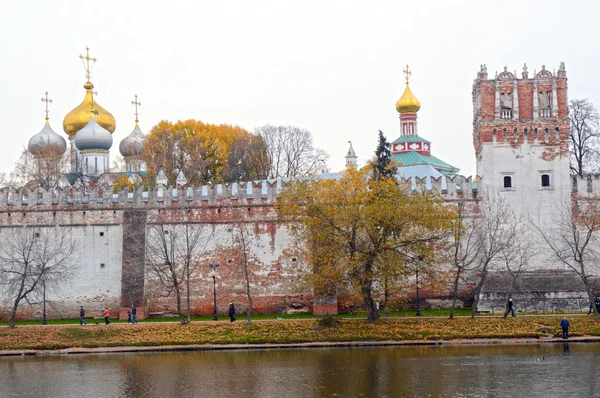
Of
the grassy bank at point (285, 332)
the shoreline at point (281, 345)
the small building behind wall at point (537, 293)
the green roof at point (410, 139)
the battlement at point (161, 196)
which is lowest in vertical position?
the shoreline at point (281, 345)

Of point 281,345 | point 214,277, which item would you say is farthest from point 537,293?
point 214,277

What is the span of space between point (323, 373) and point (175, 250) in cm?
1564

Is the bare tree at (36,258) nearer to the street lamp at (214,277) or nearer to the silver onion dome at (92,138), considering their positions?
the street lamp at (214,277)

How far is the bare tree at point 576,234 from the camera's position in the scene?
39000mm

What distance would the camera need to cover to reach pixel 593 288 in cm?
3894

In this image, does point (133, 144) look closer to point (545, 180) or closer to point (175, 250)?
point (175, 250)

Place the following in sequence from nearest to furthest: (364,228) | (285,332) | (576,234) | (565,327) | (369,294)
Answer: (565,327), (285,332), (369,294), (364,228), (576,234)

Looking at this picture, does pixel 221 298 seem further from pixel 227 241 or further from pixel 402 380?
pixel 402 380

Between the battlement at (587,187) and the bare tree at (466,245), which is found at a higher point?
the battlement at (587,187)

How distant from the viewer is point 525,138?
40.4 m

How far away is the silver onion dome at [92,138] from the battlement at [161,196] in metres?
22.3

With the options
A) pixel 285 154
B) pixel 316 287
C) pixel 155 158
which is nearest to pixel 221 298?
pixel 316 287

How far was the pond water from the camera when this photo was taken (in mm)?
24453

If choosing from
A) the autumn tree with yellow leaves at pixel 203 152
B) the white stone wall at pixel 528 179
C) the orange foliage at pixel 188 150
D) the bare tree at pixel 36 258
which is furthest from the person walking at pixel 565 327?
the orange foliage at pixel 188 150
